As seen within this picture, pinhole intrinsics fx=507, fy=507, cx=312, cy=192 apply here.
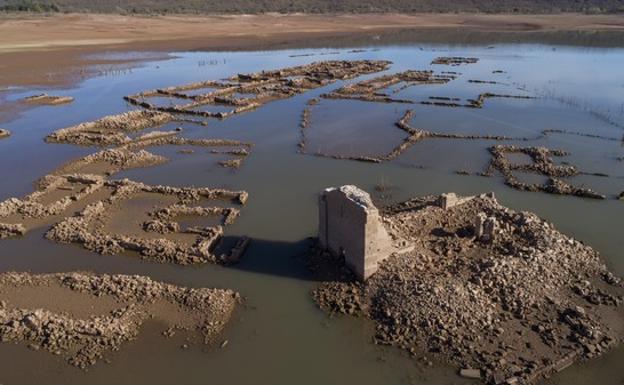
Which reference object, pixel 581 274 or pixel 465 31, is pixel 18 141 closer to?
pixel 581 274

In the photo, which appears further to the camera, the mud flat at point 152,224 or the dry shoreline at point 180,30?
the dry shoreline at point 180,30

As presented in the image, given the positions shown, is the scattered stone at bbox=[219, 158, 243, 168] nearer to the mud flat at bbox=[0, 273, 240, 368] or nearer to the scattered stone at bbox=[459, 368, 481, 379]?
the mud flat at bbox=[0, 273, 240, 368]

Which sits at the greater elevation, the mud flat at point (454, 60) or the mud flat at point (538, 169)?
the mud flat at point (454, 60)

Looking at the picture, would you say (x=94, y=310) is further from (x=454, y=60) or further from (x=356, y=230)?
(x=454, y=60)

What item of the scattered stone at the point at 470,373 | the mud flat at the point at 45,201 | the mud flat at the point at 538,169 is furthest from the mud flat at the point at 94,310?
the mud flat at the point at 538,169

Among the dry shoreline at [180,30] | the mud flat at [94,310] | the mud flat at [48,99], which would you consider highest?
the dry shoreline at [180,30]

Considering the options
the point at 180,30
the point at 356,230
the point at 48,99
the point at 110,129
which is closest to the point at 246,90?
the point at 110,129

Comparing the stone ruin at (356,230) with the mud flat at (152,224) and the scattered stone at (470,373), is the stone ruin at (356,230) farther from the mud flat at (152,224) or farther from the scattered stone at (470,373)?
the scattered stone at (470,373)
